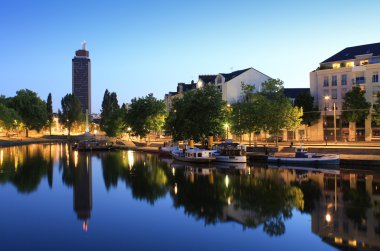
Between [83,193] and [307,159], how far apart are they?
1280 inches

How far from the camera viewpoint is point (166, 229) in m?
26.4

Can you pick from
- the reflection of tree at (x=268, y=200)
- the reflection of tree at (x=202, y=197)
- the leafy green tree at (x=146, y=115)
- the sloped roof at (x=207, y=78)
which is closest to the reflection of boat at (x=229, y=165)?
the reflection of tree at (x=202, y=197)

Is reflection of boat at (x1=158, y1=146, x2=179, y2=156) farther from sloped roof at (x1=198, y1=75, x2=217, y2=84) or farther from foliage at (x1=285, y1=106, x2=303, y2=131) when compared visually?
sloped roof at (x1=198, y1=75, x2=217, y2=84)

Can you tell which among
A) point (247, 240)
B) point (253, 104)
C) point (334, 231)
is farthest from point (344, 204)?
point (253, 104)

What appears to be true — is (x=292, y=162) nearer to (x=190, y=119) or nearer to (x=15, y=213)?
(x=190, y=119)

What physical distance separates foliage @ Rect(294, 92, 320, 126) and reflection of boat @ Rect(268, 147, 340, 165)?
26843 mm

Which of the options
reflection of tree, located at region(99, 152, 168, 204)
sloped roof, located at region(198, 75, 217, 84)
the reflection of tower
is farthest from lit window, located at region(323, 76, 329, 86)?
the reflection of tower

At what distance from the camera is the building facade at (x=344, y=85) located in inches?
3206

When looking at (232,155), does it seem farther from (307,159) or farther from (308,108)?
(308,108)

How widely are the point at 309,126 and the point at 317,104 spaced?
517cm

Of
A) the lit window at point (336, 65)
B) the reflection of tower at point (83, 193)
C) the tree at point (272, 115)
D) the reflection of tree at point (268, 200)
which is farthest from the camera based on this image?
the lit window at point (336, 65)

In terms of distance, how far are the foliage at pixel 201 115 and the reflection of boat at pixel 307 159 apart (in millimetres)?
16194

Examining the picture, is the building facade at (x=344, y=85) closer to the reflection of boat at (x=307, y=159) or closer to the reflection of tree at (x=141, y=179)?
the reflection of boat at (x=307, y=159)

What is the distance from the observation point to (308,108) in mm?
87125
